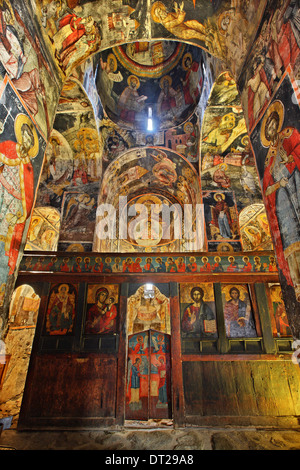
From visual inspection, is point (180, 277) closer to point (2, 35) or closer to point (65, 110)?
point (2, 35)

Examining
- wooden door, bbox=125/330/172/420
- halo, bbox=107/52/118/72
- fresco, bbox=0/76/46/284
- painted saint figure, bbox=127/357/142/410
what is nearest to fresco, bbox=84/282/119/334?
wooden door, bbox=125/330/172/420

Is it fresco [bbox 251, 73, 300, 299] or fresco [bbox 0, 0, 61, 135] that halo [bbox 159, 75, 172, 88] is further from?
fresco [bbox 251, 73, 300, 299]

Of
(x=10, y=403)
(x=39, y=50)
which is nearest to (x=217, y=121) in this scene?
(x=39, y=50)

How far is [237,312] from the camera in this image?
791cm

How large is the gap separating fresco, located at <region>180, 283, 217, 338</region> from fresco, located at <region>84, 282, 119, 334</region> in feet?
7.21

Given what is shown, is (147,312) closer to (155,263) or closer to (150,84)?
(155,263)

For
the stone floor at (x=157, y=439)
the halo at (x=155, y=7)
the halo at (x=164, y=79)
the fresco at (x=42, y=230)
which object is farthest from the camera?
the halo at (x=164, y=79)

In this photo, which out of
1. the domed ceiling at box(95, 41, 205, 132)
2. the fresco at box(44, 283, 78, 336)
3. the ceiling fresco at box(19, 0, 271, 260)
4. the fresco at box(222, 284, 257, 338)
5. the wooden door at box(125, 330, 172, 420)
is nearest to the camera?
the wooden door at box(125, 330, 172, 420)

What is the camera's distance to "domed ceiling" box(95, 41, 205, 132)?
11.3 meters

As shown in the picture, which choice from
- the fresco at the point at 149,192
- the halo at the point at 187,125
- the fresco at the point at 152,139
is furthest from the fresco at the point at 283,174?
the halo at the point at 187,125

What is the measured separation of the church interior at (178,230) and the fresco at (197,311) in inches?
1.7

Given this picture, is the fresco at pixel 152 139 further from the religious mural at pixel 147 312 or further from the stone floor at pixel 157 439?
the stone floor at pixel 157 439

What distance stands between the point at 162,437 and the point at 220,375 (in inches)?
88.3

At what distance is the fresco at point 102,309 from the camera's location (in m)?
7.83
